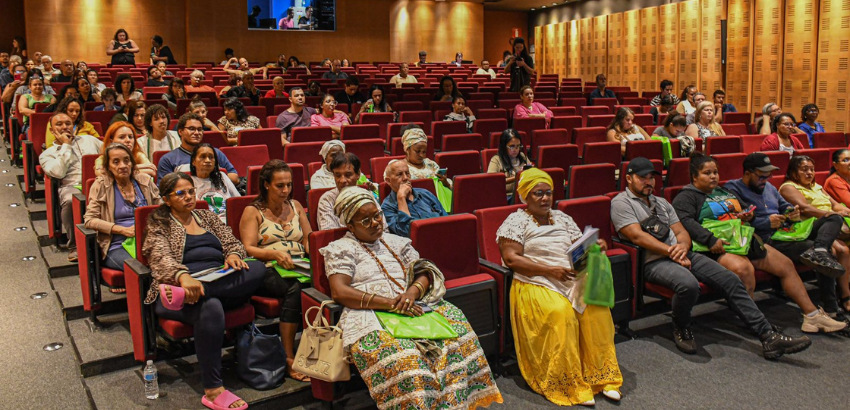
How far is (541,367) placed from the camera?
3.16 metres

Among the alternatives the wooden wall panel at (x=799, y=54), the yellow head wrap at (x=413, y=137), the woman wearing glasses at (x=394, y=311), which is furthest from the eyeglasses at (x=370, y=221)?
the wooden wall panel at (x=799, y=54)

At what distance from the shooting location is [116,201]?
3.76m

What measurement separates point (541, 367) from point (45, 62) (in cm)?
1003

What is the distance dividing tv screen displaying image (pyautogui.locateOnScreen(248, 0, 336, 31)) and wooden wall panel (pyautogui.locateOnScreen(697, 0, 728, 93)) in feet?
27.6

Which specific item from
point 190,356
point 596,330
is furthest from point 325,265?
point 596,330

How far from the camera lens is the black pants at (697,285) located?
3.61 m

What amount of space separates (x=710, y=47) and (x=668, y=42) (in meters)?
1.20

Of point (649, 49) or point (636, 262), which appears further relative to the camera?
point (649, 49)

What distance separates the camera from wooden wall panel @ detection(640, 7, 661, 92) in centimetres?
1426

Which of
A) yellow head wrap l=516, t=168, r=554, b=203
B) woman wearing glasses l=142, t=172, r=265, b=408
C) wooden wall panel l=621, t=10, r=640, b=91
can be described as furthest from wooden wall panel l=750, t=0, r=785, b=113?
woman wearing glasses l=142, t=172, r=265, b=408

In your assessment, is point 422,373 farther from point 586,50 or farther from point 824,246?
point 586,50

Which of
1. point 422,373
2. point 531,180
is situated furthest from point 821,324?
point 422,373

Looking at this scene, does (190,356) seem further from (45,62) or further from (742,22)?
(742,22)

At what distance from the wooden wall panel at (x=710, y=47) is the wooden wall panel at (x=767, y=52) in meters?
0.83
